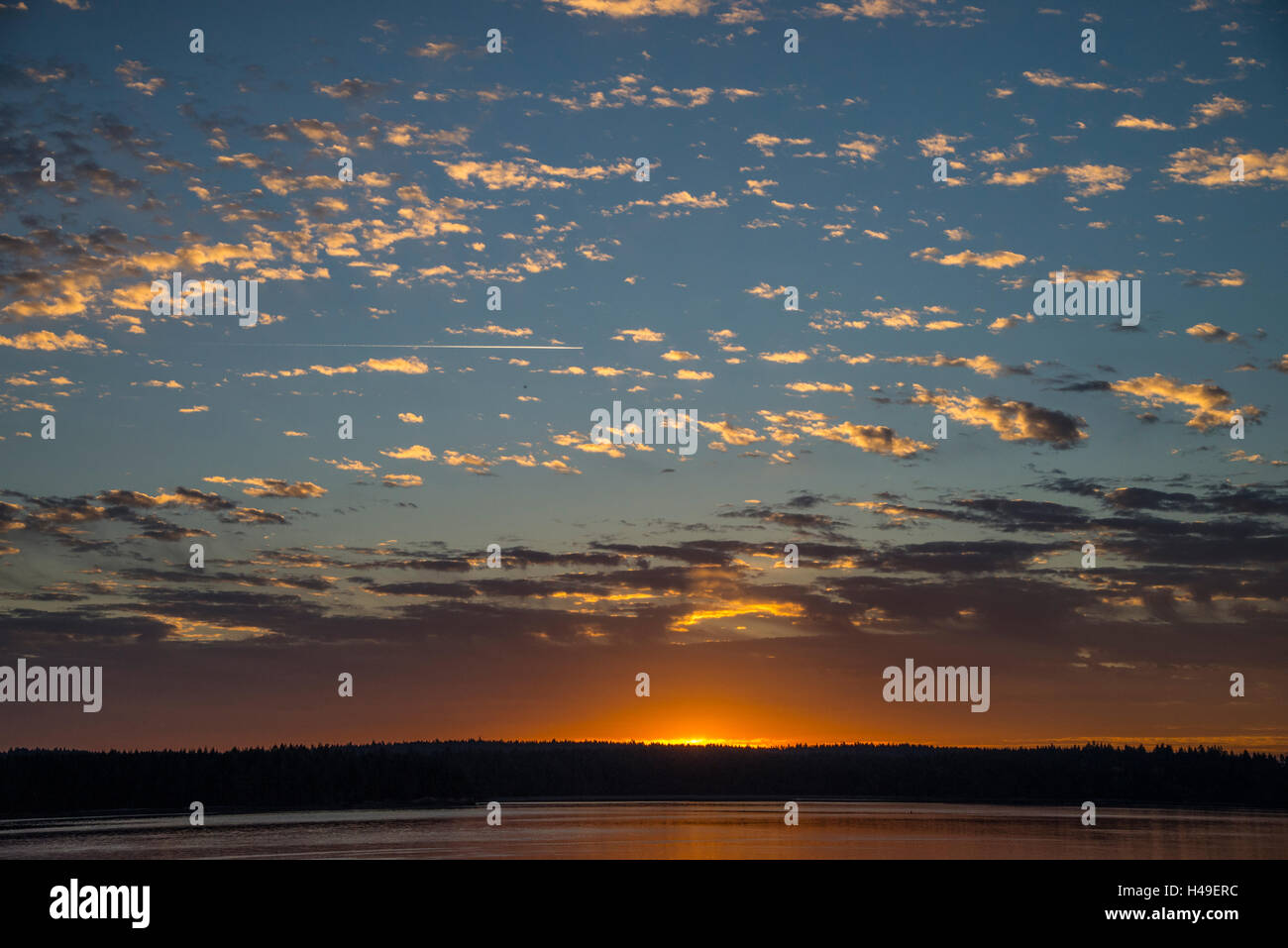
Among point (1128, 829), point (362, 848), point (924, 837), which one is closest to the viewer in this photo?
point (362, 848)

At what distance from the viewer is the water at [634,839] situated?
114m

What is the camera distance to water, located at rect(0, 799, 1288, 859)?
114m

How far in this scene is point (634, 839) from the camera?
476 feet

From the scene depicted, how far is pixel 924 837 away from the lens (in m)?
144
